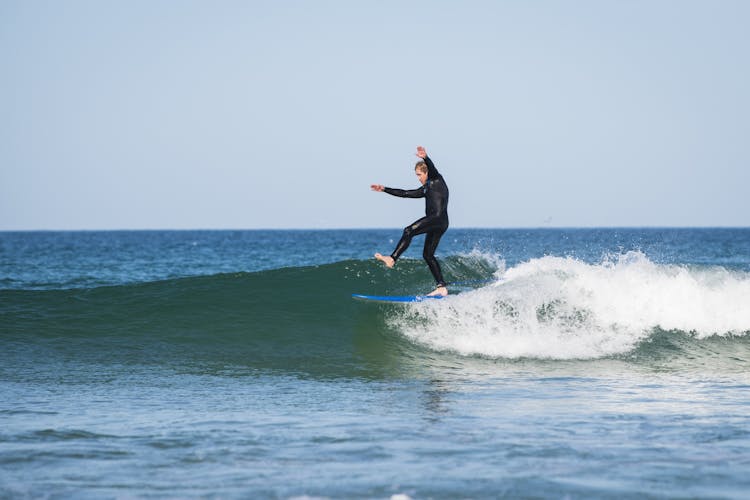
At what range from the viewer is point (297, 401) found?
8305 mm

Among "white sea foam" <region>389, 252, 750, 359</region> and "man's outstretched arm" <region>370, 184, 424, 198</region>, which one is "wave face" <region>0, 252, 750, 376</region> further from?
"man's outstretched arm" <region>370, 184, 424, 198</region>

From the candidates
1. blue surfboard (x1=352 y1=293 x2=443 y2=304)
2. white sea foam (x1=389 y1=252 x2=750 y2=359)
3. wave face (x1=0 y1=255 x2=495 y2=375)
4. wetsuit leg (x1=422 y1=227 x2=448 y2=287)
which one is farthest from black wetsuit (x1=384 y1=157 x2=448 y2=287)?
wave face (x1=0 y1=255 x2=495 y2=375)

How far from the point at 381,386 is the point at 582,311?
519cm

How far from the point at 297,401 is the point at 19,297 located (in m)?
9.21

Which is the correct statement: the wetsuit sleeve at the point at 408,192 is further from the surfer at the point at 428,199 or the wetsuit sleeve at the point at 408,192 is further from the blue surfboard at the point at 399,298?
the blue surfboard at the point at 399,298

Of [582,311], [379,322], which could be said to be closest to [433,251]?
[379,322]

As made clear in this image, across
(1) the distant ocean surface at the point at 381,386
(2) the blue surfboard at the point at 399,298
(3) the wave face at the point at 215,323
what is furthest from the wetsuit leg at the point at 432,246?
(3) the wave face at the point at 215,323

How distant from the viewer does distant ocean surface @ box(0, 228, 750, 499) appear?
17.9ft

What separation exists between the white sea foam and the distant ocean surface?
1.6 inches

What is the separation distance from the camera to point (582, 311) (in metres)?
13.4

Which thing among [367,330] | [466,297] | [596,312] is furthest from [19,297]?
[596,312]

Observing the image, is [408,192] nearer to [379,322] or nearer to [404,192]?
[404,192]

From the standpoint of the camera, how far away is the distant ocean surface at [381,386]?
17.9 ft

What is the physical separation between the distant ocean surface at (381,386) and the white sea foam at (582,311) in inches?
1.6
